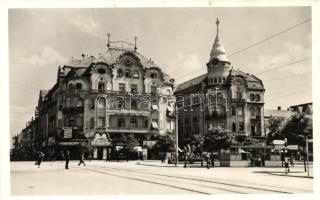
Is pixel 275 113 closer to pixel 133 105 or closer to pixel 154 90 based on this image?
pixel 154 90

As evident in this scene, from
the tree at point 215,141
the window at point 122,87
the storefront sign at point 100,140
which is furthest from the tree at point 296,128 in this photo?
the storefront sign at point 100,140

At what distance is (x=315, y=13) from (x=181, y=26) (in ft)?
16.2

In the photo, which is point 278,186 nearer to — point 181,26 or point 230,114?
point 181,26

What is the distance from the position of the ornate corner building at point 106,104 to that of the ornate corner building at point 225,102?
13.6ft

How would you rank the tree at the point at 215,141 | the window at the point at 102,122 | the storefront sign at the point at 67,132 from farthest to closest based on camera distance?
the window at the point at 102,122 < the storefront sign at the point at 67,132 < the tree at the point at 215,141

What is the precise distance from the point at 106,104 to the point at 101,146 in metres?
4.79

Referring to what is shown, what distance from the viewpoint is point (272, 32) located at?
17562 mm

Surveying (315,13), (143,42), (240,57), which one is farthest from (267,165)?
(315,13)

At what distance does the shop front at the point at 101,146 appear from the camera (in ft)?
159

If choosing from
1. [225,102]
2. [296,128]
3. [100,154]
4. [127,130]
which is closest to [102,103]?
[127,130]

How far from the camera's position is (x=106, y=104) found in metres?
49.5

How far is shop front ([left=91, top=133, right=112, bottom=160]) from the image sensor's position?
159 feet

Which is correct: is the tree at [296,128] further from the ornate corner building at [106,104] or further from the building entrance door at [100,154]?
the building entrance door at [100,154]

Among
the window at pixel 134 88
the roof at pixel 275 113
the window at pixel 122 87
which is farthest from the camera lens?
the roof at pixel 275 113
